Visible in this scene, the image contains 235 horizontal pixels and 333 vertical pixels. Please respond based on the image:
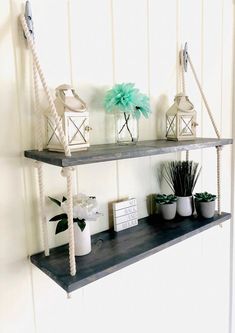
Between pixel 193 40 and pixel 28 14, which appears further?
pixel 193 40

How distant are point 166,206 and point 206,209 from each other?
0.14 meters

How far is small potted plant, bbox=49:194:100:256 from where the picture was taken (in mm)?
695

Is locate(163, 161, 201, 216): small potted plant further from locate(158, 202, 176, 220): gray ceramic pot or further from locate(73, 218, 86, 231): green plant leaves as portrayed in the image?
locate(73, 218, 86, 231): green plant leaves

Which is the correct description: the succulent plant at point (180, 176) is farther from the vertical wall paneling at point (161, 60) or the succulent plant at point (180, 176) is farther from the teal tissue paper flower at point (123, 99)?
the teal tissue paper flower at point (123, 99)

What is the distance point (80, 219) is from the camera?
702 mm

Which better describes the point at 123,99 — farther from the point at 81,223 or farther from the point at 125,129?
the point at 81,223

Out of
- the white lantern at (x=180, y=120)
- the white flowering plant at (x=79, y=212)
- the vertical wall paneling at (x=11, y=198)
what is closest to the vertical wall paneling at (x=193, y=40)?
the white lantern at (x=180, y=120)

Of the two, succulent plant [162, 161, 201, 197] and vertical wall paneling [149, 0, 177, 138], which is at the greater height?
vertical wall paneling [149, 0, 177, 138]

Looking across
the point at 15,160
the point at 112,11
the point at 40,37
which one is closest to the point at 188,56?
the point at 112,11

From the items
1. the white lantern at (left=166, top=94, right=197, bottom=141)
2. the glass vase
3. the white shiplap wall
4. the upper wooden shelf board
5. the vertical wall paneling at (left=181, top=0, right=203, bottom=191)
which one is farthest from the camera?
the vertical wall paneling at (left=181, top=0, right=203, bottom=191)

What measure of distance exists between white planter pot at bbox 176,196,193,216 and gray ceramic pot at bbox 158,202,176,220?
5 cm

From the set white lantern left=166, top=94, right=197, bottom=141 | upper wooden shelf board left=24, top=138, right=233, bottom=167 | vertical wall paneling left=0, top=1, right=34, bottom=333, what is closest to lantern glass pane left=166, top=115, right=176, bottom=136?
white lantern left=166, top=94, right=197, bottom=141

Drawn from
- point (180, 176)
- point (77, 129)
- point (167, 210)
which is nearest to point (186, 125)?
point (180, 176)

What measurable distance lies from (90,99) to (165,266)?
63cm
